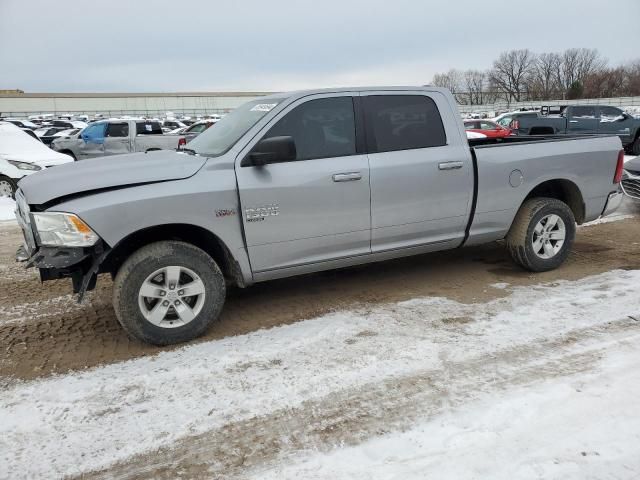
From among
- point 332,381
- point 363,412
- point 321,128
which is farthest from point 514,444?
point 321,128

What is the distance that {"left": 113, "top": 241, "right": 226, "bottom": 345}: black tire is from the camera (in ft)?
12.0

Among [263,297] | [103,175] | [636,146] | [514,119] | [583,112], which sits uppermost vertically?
[103,175]

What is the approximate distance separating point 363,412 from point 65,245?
90.9 inches

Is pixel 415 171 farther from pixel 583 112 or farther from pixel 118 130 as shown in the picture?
pixel 583 112

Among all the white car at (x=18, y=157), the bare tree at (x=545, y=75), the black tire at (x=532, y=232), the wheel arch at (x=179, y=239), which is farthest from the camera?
the bare tree at (x=545, y=75)

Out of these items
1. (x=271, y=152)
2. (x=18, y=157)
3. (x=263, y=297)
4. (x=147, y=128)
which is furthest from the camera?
(x=147, y=128)

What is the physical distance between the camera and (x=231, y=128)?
4.55m

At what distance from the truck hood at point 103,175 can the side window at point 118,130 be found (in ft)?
45.3

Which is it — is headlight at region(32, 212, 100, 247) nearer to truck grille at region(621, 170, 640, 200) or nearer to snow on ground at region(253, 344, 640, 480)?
snow on ground at region(253, 344, 640, 480)

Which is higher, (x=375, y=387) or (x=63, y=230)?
(x=63, y=230)

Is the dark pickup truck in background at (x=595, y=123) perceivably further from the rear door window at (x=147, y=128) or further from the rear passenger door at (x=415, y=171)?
the rear passenger door at (x=415, y=171)

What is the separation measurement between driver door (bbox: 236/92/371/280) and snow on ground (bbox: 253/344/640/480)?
1845mm

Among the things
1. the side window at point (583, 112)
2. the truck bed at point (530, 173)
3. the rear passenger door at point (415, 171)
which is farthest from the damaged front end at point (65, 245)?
the side window at point (583, 112)

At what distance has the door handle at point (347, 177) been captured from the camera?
4.21 m
